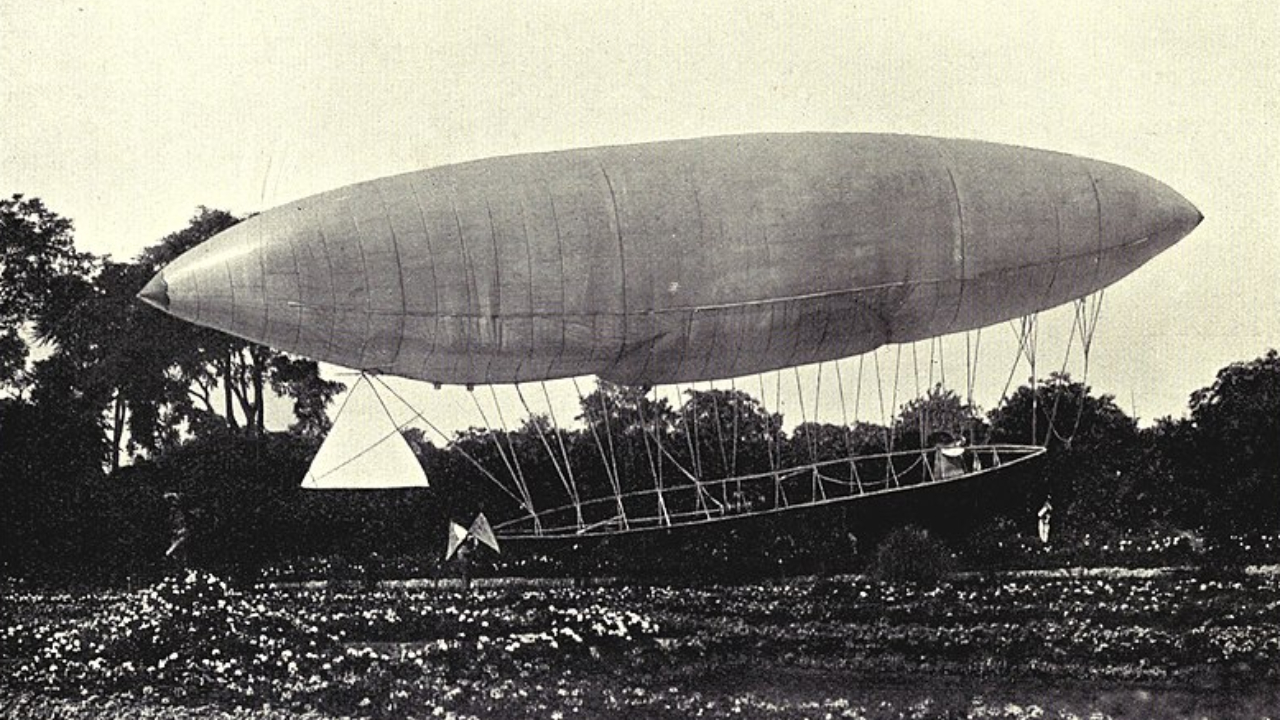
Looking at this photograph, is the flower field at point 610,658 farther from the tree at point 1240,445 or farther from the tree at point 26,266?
the tree at point 26,266

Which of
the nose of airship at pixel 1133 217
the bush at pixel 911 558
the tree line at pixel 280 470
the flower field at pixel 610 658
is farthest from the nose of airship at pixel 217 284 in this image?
the bush at pixel 911 558

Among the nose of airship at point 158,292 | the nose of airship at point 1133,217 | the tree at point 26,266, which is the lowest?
the nose of airship at point 158,292

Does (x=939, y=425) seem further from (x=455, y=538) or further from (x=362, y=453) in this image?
(x=362, y=453)

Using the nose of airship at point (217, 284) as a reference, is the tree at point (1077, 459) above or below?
below

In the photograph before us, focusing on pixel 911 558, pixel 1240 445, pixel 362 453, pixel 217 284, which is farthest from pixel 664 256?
pixel 1240 445

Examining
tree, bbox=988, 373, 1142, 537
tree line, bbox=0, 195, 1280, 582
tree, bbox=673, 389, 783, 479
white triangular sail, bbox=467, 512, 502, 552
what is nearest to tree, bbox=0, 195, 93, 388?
tree line, bbox=0, 195, 1280, 582
